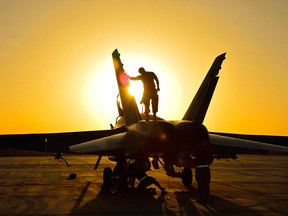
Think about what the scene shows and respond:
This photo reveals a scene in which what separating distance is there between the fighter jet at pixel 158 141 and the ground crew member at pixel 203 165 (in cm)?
16

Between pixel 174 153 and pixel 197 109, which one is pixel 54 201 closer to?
pixel 174 153

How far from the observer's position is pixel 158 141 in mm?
11070

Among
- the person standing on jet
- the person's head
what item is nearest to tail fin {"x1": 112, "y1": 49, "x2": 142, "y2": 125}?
the person standing on jet

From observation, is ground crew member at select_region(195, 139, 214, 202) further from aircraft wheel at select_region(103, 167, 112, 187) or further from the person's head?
aircraft wheel at select_region(103, 167, 112, 187)

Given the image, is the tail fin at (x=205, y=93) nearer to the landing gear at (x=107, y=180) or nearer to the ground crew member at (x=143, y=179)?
the ground crew member at (x=143, y=179)

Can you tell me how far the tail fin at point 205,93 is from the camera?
12031 millimetres

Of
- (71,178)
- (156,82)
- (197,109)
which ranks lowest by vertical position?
(71,178)

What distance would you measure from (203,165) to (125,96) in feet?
14.4

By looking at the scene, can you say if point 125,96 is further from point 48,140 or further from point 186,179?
point 186,179

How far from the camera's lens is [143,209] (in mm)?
9992

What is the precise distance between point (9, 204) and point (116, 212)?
3.11 metres

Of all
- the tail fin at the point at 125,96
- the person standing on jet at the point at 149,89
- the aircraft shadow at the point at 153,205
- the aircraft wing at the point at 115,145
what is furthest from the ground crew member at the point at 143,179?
the person standing on jet at the point at 149,89

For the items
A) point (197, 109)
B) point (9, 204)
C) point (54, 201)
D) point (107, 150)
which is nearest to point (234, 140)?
point (197, 109)

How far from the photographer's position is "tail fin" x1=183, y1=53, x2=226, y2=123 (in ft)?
39.5
